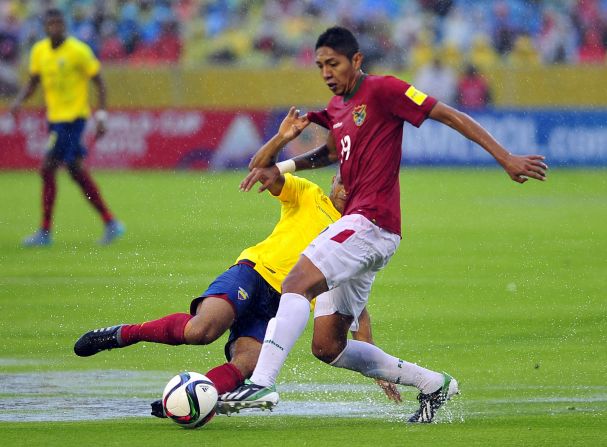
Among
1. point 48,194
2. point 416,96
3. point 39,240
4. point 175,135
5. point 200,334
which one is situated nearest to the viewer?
point 416,96

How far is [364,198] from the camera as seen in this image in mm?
7105

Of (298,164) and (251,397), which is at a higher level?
(298,164)

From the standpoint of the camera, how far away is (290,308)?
22.1ft

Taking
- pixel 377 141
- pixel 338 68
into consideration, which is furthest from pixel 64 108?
pixel 377 141

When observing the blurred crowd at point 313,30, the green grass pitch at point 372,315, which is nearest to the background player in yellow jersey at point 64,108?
the green grass pitch at point 372,315

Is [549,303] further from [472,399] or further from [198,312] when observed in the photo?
[198,312]

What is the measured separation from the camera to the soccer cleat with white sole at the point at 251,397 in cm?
639

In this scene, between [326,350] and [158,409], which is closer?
[158,409]

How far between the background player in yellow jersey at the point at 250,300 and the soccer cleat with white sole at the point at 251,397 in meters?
0.53

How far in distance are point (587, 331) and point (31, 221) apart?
→ 415 inches

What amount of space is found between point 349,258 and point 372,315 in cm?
422

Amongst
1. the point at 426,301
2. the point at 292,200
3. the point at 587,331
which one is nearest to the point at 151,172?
the point at 426,301

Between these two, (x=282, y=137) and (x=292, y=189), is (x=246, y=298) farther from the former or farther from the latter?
(x=282, y=137)

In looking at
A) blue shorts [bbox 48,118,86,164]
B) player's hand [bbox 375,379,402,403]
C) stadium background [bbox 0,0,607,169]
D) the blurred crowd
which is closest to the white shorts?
player's hand [bbox 375,379,402,403]
